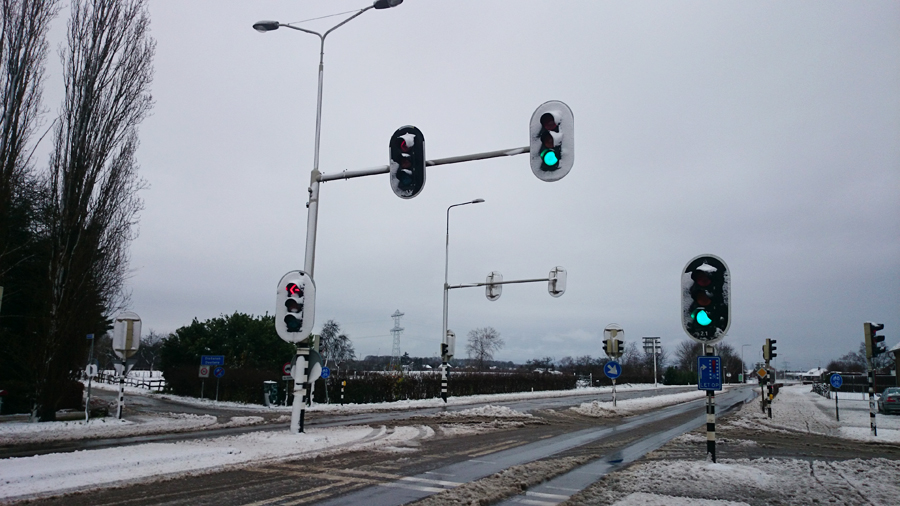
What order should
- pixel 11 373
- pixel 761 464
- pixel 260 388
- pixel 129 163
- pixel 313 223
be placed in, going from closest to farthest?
pixel 761 464
pixel 313 223
pixel 11 373
pixel 129 163
pixel 260 388

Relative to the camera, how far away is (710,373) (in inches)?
422

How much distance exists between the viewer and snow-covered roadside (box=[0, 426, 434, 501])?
8.76 metres

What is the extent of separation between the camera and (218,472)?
389 inches

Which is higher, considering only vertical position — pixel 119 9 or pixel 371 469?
pixel 119 9

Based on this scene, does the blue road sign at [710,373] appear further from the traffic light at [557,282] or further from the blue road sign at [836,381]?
the blue road sign at [836,381]

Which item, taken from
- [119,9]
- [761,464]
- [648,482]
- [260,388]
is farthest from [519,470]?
[260,388]

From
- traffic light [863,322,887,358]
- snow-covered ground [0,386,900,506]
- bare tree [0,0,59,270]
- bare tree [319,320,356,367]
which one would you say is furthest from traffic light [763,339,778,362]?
bare tree [319,320,356,367]

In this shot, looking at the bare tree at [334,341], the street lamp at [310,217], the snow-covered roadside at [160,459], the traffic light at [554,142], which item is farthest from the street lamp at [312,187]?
the bare tree at [334,341]

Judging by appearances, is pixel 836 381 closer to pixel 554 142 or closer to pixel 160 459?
pixel 554 142

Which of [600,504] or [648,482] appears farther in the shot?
[648,482]

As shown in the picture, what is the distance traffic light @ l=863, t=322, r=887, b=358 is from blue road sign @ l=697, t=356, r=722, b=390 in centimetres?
1169

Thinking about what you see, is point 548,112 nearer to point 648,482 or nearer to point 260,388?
point 648,482

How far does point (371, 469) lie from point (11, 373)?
18.4 meters

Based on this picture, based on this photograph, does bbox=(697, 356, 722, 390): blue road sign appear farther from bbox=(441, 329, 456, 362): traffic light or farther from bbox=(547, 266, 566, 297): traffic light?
bbox=(441, 329, 456, 362): traffic light
